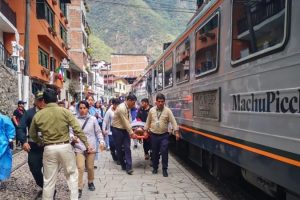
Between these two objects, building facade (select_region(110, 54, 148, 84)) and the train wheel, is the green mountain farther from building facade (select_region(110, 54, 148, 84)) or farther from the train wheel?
the train wheel

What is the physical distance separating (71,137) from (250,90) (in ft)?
10.2

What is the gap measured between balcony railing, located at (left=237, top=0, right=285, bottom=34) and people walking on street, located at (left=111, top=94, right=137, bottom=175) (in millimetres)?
3801

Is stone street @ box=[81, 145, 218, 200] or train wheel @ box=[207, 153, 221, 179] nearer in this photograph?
stone street @ box=[81, 145, 218, 200]

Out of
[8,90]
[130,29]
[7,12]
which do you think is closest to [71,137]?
[8,90]

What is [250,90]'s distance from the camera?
14.7 feet

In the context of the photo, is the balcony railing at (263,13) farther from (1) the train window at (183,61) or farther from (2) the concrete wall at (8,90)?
(2) the concrete wall at (8,90)

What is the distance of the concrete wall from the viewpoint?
1553 centimetres

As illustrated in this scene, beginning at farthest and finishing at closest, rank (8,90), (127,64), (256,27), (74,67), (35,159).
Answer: (127,64), (74,67), (8,90), (35,159), (256,27)

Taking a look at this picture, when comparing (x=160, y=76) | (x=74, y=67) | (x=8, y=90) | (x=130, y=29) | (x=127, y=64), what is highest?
(x=130, y=29)

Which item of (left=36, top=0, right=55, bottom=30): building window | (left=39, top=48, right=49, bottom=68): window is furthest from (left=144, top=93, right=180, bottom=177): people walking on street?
(left=36, top=0, right=55, bottom=30): building window

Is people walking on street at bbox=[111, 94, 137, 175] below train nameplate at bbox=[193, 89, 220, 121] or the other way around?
below

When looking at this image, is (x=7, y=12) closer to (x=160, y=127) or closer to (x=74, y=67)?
(x=160, y=127)

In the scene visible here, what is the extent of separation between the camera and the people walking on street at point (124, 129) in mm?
8188

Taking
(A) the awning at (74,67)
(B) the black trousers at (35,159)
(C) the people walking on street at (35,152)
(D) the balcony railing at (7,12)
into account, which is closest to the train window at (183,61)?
(C) the people walking on street at (35,152)
